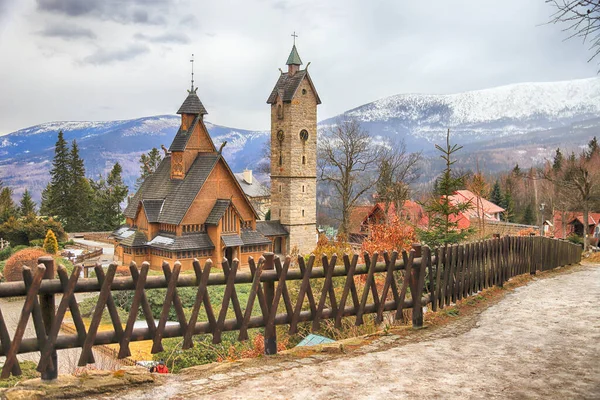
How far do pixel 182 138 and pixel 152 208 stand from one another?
6.15 metres

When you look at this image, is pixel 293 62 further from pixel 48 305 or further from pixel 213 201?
pixel 48 305

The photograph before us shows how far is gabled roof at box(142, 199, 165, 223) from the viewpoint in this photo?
141ft

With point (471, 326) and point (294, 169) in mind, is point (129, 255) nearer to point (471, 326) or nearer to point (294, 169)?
point (294, 169)

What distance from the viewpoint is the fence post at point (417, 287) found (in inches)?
389

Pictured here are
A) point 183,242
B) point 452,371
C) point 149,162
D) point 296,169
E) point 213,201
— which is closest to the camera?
point 452,371

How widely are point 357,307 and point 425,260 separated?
1763 mm

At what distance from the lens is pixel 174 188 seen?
1745 inches

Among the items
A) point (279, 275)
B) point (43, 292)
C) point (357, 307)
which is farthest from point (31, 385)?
point (357, 307)

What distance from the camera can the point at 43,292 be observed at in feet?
20.7

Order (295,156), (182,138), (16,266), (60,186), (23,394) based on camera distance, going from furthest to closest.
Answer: (60,186)
(295,156)
(182,138)
(16,266)
(23,394)

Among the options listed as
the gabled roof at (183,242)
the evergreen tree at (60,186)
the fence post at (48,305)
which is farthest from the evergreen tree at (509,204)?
the fence post at (48,305)

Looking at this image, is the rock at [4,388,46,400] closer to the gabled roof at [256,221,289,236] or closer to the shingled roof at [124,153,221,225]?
the shingled roof at [124,153,221,225]

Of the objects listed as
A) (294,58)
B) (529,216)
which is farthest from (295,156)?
(529,216)

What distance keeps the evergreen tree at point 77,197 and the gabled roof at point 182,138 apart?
89.5 ft
